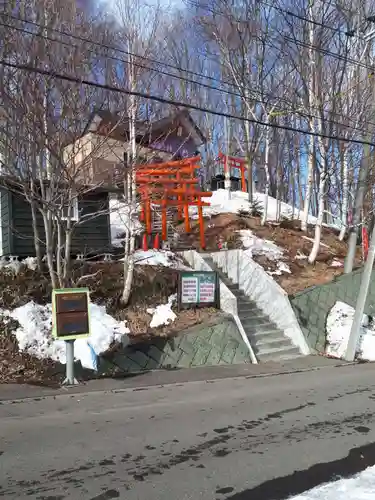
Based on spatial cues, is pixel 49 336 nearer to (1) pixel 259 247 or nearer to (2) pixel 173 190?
(2) pixel 173 190

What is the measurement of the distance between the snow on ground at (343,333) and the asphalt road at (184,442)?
14.5ft

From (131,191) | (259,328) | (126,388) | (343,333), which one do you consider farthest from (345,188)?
(126,388)

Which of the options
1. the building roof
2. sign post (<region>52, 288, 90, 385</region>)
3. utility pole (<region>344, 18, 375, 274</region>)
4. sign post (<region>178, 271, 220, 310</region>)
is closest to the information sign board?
sign post (<region>52, 288, 90, 385</region>)

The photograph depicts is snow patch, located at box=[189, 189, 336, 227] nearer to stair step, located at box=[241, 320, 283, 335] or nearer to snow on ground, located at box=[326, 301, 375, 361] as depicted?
snow on ground, located at box=[326, 301, 375, 361]

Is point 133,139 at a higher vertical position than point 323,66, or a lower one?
lower

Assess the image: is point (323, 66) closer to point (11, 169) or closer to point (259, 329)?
point (259, 329)

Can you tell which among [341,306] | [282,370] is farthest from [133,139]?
[341,306]

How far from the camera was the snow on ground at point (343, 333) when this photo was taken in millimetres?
13390

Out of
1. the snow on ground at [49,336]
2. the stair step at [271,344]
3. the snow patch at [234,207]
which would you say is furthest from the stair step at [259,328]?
the snow patch at [234,207]

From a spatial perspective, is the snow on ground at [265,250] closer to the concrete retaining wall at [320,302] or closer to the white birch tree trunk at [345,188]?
the concrete retaining wall at [320,302]

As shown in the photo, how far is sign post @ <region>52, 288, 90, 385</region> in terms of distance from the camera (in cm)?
858

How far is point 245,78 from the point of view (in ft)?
80.4

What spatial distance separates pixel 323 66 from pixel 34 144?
47.3 ft

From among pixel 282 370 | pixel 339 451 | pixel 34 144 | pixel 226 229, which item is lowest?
pixel 282 370
